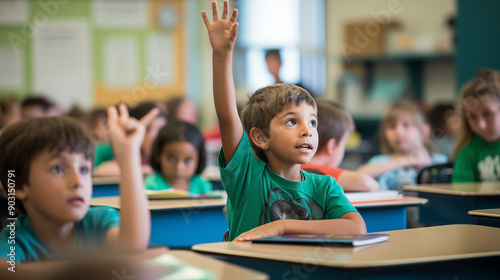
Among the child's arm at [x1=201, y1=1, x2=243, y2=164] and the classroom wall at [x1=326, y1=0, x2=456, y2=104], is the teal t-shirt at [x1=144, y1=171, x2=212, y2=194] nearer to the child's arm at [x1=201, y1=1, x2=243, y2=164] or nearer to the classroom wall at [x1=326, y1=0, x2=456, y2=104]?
the child's arm at [x1=201, y1=1, x2=243, y2=164]

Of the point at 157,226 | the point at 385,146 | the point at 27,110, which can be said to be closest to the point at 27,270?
the point at 157,226

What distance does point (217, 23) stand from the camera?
5.23 feet

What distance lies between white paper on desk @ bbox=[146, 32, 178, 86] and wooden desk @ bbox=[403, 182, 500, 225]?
6.28 m

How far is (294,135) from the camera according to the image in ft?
5.47

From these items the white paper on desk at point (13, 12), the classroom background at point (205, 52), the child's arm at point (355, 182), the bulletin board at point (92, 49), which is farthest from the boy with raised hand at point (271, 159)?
the white paper on desk at point (13, 12)

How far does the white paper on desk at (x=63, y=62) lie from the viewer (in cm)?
843

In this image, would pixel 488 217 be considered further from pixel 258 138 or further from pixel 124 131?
pixel 124 131

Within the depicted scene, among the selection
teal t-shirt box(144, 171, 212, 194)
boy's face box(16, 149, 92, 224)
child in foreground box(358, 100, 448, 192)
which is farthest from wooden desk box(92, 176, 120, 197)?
boy's face box(16, 149, 92, 224)

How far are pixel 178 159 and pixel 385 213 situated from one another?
4.69 feet

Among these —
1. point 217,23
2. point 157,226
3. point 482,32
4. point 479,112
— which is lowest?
point 157,226

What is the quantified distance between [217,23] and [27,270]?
80 cm

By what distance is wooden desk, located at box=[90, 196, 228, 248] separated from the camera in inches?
93.7

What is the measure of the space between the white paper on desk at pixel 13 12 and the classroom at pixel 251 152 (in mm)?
17

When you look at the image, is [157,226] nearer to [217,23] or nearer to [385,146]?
[217,23]
